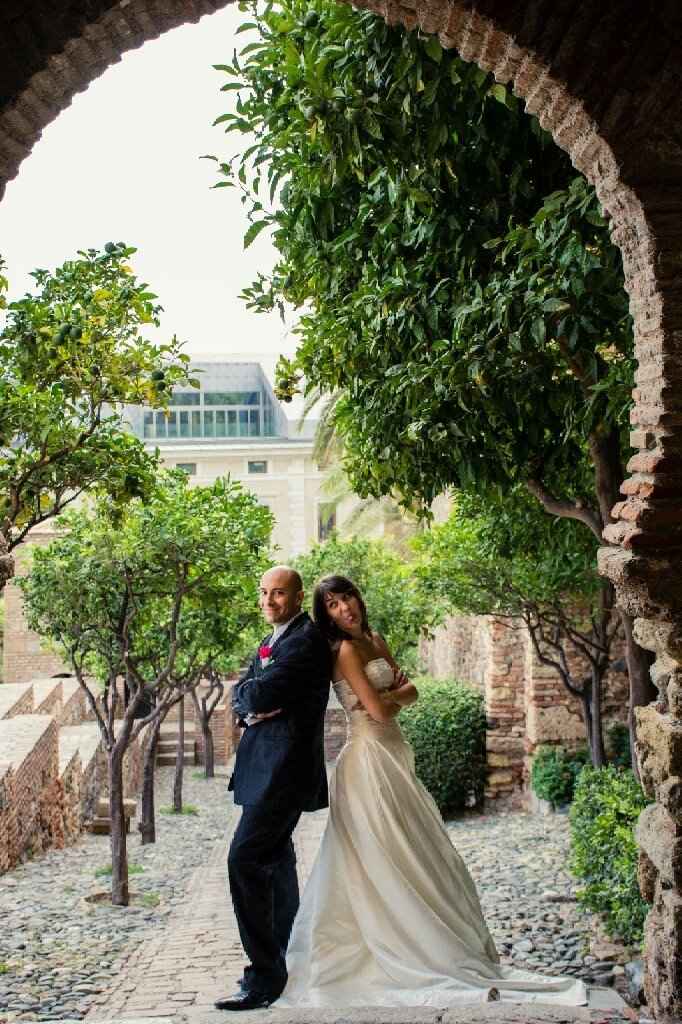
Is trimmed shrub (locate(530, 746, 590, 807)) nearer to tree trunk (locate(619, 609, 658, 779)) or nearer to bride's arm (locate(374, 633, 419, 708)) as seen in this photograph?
tree trunk (locate(619, 609, 658, 779))

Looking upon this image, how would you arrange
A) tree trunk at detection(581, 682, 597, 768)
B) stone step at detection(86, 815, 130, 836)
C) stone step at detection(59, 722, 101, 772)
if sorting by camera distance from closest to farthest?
tree trunk at detection(581, 682, 597, 768) < stone step at detection(59, 722, 101, 772) < stone step at detection(86, 815, 130, 836)

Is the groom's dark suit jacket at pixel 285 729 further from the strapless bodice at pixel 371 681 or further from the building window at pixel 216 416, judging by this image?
the building window at pixel 216 416

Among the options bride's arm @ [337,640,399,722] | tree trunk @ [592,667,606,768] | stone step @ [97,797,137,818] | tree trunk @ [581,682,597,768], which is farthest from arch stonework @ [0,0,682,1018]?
stone step @ [97,797,137,818]

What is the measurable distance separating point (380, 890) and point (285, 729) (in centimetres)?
90

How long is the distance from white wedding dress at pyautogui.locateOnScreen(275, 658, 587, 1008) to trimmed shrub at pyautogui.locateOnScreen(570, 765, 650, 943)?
1.89m

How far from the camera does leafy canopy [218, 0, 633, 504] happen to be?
523 cm

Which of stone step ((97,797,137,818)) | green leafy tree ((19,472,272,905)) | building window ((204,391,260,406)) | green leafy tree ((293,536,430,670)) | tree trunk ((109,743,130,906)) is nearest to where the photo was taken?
tree trunk ((109,743,130,906))

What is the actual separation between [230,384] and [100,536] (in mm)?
33876

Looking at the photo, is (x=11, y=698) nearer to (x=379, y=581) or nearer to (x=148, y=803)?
(x=148, y=803)

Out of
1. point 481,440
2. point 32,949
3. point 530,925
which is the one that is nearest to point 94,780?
point 32,949

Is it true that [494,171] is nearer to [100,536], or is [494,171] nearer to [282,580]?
[282,580]

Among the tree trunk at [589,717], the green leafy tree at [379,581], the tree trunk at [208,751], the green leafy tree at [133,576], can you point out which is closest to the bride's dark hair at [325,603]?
the green leafy tree at [133,576]

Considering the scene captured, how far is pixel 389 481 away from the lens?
24.6 ft

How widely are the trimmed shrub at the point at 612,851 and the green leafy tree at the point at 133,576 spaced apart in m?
4.64
